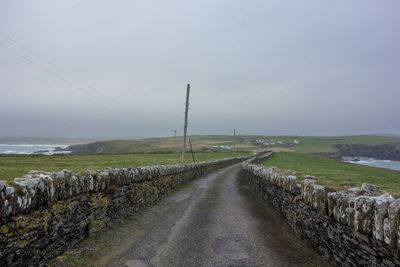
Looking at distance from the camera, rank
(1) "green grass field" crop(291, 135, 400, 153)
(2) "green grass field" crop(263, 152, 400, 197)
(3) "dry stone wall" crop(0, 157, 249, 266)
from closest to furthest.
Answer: (3) "dry stone wall" crop(0, 157, 249, 266), (2) "green grass field" crop(263, 152, 400, 197), (1) "green grass field" crop(291, 135, 400, 153)

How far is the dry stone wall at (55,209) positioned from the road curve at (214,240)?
0.97 metres

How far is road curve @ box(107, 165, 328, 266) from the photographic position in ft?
14.7

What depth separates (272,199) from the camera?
901 cm

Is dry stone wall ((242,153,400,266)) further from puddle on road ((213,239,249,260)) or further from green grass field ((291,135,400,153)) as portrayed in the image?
green grass field ((291,135,400,153))

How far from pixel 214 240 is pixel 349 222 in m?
2.77

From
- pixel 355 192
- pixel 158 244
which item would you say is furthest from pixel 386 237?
pixel 158 244

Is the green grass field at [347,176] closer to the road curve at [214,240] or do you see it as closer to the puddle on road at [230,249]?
the road curve at [214,240]

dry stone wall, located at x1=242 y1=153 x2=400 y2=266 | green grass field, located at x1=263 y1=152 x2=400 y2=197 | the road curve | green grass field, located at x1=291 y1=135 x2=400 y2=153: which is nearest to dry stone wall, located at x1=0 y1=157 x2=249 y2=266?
the road curve

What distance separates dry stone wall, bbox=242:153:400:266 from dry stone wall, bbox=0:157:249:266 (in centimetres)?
463

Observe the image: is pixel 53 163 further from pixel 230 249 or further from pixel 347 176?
pixel 347 176

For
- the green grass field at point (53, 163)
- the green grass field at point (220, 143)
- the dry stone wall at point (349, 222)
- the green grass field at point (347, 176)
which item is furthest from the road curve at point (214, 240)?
the green grass field at point (220, 143)

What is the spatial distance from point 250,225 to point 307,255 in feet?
6.50

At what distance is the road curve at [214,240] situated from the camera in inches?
176

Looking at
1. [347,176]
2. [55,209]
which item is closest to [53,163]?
[55,209]
